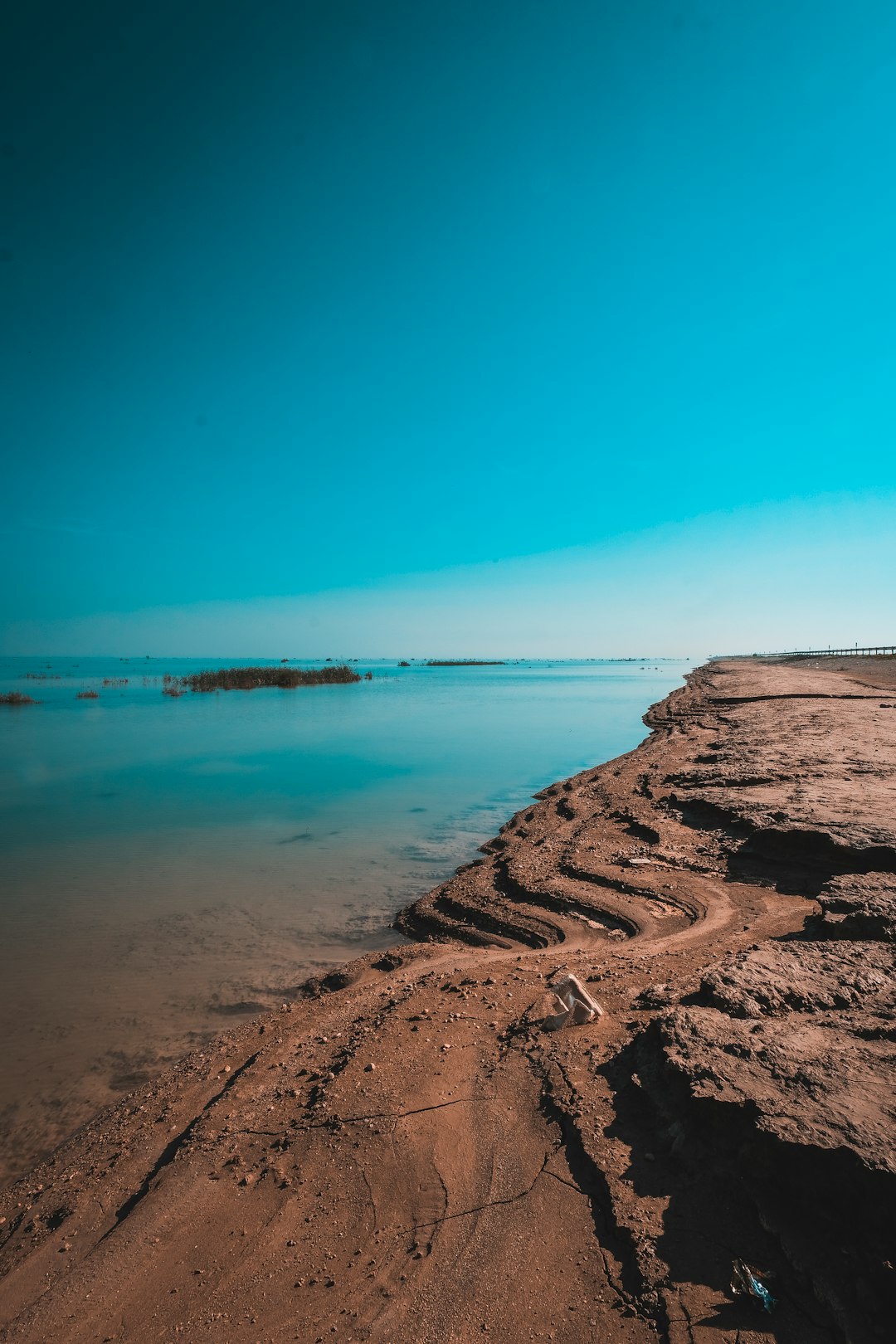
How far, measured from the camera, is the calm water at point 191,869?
4805 mm

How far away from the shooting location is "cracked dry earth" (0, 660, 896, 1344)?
2.06 m

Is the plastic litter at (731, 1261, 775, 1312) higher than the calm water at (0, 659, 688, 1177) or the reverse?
higher

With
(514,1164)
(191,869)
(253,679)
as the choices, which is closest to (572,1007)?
(514,1164)

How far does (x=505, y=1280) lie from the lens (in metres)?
2.17

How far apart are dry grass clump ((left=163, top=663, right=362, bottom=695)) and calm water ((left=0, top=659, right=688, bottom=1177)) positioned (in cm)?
3041

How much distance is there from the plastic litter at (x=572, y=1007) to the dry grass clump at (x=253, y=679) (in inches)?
1948

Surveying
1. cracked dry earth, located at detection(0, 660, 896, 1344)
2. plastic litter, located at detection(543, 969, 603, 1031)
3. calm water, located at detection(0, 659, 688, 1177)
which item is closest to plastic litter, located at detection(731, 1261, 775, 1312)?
cracked dry earth, located at detection(0, 660, 896, 1344)

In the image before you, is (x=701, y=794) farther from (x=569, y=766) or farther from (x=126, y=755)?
(x=126, y=755)

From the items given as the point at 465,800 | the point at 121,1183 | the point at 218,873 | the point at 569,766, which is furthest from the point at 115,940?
the point at 569,766

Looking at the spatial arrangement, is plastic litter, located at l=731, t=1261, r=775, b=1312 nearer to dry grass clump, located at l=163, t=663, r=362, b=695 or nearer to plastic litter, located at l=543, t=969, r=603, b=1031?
plastic litter, located at l=543, t=969, r=603, b=1031

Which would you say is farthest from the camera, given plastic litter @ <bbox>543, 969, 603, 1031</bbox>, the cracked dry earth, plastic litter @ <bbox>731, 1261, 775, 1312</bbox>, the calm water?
the calm water

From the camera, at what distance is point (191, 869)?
29.1ft

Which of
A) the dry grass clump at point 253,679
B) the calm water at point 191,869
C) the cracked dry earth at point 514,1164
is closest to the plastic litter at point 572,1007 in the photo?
the cracked dry earth at point 514,1164

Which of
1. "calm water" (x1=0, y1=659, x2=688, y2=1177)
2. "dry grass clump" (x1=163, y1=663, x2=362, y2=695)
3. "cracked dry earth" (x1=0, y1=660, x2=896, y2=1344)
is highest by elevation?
"dry grass clump" (x1=163, y1=663, x2=362, y2=695)
